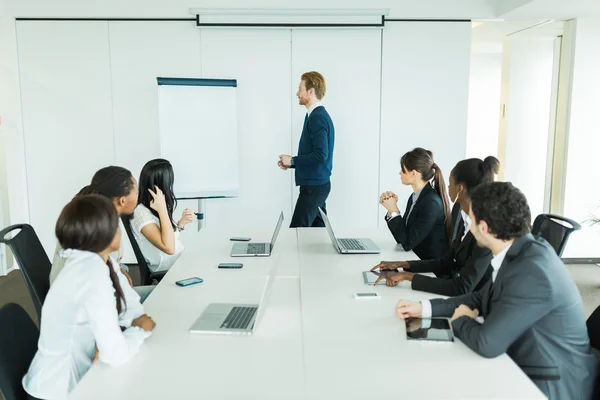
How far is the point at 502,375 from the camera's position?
1.54 meters

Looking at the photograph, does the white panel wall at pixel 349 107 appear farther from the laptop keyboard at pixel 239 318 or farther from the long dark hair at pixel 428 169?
the laptop keyboard at pixel 239 318

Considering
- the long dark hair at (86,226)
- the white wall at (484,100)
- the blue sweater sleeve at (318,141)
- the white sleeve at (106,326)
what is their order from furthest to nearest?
the white wall at (484,100) < the blue sweater sleeve at (318,141) < the long dark hair at (86,226) < the white sleeve at (106,326)

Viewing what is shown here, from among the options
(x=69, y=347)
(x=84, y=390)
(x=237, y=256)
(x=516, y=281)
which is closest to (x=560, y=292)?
(x=516, y=281)

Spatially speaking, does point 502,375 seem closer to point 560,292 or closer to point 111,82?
point 560,292

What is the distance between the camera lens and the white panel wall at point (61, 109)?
16.3ft

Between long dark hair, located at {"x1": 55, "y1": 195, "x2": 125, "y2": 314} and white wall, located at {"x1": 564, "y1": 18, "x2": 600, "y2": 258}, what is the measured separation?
477 cm

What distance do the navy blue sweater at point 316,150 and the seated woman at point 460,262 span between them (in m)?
1.45

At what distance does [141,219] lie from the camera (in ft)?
9.43

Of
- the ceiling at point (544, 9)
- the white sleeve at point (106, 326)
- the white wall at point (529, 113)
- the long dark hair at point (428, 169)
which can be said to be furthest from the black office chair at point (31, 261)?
the white wall at point (529, 113)

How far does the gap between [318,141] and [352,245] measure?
1266mm

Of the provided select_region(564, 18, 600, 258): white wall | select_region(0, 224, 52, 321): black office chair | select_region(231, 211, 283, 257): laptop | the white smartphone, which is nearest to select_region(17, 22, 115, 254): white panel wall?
select_region(231, 211, 283, 257): laptop

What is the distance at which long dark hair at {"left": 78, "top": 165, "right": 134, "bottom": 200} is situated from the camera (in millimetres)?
2582

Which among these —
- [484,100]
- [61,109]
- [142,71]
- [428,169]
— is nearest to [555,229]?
[428,169]

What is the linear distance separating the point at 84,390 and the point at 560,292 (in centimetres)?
146
